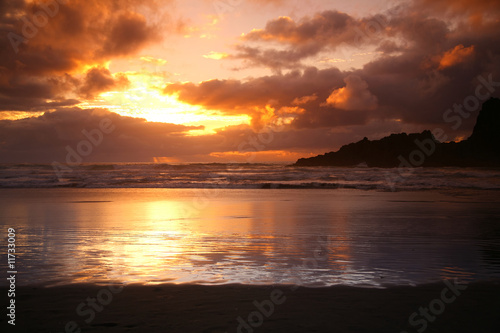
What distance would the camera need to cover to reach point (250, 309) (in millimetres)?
5094

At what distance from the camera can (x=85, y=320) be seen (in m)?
4.74

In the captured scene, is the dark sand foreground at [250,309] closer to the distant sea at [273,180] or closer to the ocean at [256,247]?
the ocean at [256,247]

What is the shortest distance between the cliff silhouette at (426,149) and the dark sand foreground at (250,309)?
8310 centimetres

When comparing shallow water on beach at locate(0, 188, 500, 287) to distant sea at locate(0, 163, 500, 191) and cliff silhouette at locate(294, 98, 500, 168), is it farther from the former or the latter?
cliff silhouette at locate(294, 98, 500, 168)

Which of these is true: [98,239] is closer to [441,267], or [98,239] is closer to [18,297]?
[18,297]

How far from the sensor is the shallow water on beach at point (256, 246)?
6.75 meters

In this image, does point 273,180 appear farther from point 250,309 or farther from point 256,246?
point 250,309

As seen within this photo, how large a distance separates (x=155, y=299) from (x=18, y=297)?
194 centimetres

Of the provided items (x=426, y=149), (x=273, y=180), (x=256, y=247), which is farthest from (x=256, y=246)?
(x=426, y=149)

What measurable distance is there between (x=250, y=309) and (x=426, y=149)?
121m

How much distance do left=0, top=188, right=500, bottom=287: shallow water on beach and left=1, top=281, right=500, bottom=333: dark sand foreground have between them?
51 centimetres

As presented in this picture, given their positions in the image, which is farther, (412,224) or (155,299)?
(412,224)

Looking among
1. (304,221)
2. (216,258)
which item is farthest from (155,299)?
(304,221)

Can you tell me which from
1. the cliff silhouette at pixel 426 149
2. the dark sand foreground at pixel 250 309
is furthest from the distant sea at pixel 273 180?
the cliff silhouette at pixel 426 149
